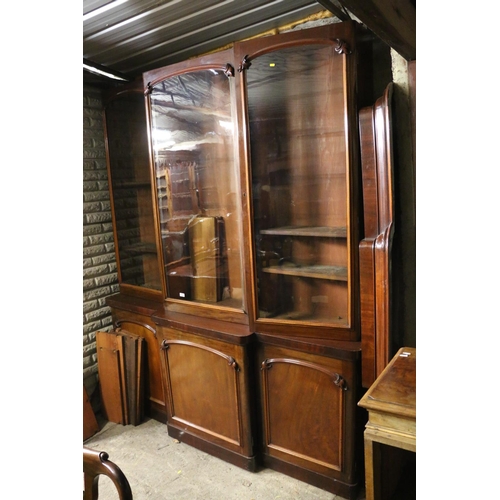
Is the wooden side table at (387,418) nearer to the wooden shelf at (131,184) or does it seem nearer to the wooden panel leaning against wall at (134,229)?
the wooden panel leaning against wall at (134,229)

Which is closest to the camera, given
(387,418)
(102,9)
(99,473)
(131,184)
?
(99,473)

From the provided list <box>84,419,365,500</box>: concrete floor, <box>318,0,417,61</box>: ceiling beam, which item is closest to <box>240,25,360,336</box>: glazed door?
<box>318,0,417,61</box>: ceiling beam

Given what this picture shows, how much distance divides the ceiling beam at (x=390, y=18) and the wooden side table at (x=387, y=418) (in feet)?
2.99

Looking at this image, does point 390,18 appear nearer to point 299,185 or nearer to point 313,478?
point 299,185

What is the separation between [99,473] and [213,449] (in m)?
1.24

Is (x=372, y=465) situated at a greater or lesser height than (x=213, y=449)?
greater

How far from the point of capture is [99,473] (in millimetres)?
850

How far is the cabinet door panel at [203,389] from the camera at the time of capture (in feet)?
6.07

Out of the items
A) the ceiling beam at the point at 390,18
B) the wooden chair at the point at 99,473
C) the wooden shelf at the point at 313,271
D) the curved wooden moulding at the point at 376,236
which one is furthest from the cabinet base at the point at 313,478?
the ceiling beam at the point at 390,18

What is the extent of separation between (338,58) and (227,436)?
1690mm

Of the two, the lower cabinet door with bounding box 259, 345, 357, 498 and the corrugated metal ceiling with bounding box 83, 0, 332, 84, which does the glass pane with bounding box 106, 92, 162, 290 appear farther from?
the lower cabinet door with bounding box 259, 345, 357, 498

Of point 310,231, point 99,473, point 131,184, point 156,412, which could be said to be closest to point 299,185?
point 310,231

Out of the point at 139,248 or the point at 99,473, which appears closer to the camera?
the point at 99,473
